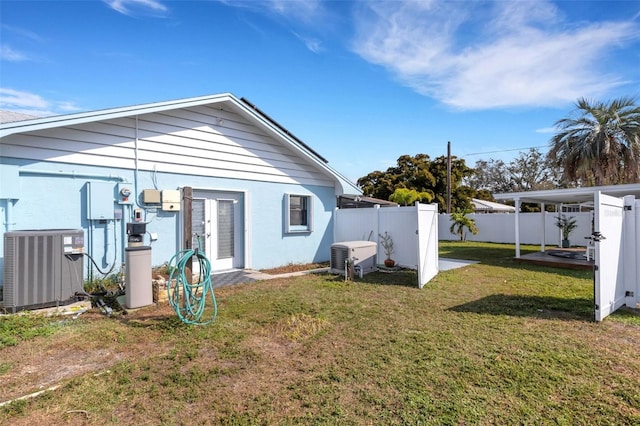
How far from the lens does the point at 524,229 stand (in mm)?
17156

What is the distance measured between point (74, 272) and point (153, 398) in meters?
3.55

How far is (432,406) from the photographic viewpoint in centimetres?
256

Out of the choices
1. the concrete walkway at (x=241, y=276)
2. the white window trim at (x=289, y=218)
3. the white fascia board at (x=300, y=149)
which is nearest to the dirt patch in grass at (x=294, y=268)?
the concrete walkway at (x=241, y=276)

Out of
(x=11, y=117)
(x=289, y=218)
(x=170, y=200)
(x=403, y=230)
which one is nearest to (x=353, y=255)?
(x=403, y=230)

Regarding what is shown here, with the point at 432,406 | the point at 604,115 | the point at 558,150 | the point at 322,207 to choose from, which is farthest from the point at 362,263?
the point at 604,115

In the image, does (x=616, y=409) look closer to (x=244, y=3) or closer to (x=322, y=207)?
(x=322, y=207)

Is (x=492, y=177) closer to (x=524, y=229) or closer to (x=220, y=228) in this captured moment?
(x=524, y=229)

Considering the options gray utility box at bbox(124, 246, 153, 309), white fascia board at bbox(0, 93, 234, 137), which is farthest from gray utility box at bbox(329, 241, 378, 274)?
white fascia board at bbox(0, 93, 234, 137)

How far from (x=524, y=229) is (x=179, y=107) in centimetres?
1734

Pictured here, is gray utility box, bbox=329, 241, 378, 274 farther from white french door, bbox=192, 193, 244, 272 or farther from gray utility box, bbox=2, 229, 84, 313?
gray utility box, bbox=2, 229, 84, 313

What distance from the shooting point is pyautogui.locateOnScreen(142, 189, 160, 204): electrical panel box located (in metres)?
6.70

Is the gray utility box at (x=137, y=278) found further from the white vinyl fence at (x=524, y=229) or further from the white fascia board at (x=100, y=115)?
the white vinyl fence at (x=524, y=229)

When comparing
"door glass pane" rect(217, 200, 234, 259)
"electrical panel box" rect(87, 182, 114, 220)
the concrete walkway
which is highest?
"electrical panel box" rect(87, 182, 114, 220)

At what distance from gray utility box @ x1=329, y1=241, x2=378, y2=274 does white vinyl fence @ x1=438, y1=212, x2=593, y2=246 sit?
411 inches
